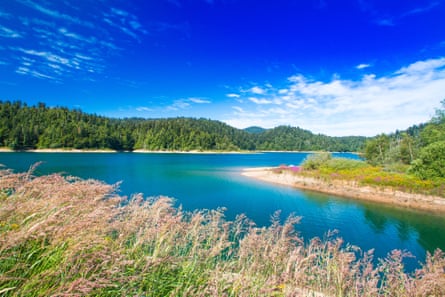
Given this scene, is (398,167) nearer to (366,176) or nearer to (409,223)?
(366,176)

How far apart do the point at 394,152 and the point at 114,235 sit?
4800 cm

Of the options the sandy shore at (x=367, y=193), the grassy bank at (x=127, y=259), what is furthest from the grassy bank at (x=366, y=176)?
the grassy bank at (x=127, y=259)

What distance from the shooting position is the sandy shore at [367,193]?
2017 centimetres

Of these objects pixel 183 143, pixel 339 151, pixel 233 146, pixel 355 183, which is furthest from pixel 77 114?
pixel 339 151

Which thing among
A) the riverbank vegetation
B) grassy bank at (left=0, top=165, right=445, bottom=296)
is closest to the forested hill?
the riverbank vegetation

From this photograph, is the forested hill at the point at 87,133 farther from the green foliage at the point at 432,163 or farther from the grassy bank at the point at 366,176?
the green foliage at the point at 432,163

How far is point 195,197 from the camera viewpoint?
68.6 feet

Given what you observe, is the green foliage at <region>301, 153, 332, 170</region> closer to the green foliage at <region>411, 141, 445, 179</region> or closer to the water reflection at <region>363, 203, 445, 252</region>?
the green foliage at <region>411, 141, 445, 179</region>

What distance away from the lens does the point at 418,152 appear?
32.8m

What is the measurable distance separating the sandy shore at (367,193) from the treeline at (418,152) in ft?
10.1

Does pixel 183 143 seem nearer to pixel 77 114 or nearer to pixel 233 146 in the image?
pixel 233 146

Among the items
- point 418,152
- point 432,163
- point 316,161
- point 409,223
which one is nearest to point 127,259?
point 409,223

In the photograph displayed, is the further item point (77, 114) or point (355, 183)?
point (77, 114)

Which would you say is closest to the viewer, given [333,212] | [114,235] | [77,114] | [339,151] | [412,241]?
[114,235]
